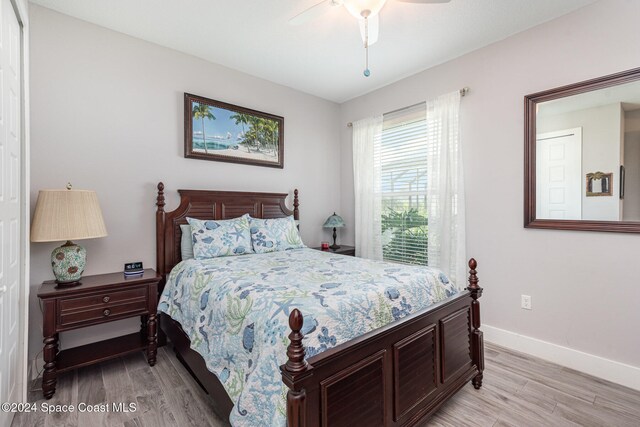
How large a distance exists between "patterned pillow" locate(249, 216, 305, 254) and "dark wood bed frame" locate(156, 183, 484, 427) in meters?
1.02

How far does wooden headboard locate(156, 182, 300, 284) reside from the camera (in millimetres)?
2816

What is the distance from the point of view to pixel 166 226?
2859 mm

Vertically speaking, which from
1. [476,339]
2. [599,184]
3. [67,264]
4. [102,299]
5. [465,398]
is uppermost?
[599,184]

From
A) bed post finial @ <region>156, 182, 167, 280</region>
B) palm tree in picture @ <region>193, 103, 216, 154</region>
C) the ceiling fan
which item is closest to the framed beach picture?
palm tree in picture @ <region>193, 103, 216, 154</region>

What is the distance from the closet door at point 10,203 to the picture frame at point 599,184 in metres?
3.73

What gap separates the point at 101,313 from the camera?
7.18 ft

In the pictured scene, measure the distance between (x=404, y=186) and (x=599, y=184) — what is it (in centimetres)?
172

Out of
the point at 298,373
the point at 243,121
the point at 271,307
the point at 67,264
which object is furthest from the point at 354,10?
the point at 67,264

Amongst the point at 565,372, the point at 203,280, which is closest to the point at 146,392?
the point at 203,280

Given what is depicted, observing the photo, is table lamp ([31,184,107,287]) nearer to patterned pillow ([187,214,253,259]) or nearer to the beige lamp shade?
A: the beige lamp shade

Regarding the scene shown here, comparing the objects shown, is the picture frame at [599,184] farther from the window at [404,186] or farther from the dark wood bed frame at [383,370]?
the window at [404,186]

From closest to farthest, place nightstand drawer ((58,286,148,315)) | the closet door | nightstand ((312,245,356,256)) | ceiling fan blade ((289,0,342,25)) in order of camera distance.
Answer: the closet door, ceiling fan blade ((289,0,342,25)), nightstand drawer ((58,286,148,315)), nightstand ((312,245,356,256))

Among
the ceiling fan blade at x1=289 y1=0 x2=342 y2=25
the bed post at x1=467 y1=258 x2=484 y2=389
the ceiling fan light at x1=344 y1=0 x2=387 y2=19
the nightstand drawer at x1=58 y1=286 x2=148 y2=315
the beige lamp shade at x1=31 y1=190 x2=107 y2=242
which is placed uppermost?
the ceiling fan light at x1=344 y1=0 x2=387 y2=19

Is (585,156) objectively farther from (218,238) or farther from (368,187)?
(218,238)
